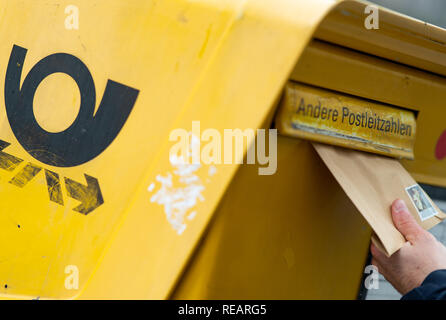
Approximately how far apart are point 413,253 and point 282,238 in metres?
0.37

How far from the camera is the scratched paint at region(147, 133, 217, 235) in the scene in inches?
57.0

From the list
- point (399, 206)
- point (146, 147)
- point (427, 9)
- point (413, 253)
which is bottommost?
point (413, 253)

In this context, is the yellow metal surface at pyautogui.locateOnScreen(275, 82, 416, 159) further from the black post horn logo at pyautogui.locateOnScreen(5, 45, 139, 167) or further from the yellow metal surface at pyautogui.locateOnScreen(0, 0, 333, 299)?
the black post horn logo at pyautogui.locateOnScreen(5, 45, 139, 167)

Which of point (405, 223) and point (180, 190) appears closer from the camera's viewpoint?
point (180, 190)

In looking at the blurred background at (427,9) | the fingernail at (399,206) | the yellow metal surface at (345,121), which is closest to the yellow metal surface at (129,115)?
the yellow metal surface at (345,121)

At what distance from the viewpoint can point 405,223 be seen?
1.63 metres

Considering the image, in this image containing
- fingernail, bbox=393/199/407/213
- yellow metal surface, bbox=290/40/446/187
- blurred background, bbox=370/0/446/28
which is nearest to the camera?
yellow metal surface, bbox=290/40/446/187

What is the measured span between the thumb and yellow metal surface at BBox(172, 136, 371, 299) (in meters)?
0.15

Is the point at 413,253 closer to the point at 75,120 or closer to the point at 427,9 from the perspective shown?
the point at 75,120

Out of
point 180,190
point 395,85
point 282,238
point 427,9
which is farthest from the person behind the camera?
point 427,9

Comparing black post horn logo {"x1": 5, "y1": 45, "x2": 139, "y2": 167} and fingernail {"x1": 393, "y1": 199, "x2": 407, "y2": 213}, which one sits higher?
black post horn logo {"x1": 5, "y1": 45, "x2": 139, "y2": 167}

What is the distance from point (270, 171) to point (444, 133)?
2.53ft

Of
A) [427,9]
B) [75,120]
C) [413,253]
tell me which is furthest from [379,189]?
[427,9]

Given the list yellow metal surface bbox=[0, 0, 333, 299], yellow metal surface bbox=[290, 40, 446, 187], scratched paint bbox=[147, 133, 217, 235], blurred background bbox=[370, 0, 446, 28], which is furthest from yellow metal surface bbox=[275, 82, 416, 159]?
blurred background bbox=[370, 0, 446, 28]
